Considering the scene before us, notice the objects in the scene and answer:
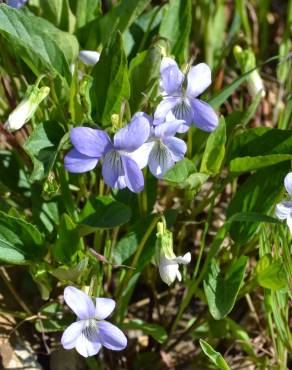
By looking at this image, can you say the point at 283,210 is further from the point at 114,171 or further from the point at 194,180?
the point at 114,171

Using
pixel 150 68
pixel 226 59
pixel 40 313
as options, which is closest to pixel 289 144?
pixel 150 68

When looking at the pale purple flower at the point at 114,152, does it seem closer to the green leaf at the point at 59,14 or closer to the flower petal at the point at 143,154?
the flower petal at the point at 143,154

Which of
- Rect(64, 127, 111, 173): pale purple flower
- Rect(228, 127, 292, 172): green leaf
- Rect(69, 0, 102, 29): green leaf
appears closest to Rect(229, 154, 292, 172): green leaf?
Rect(228, 127, 292, 172): green leaf

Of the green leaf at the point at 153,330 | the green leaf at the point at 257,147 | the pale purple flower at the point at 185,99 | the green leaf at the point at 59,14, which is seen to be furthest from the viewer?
the green leaf at the point at 59,14

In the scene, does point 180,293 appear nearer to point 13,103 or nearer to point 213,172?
point 213,172

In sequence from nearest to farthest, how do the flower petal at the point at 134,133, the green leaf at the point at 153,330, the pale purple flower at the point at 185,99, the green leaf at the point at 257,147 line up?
1. the flower petal at the point at 134,133
2. the pale purple flower at the point at 185,99
3. the green leaf at the point at 257,147
4. the green leaf at the point at 153,330

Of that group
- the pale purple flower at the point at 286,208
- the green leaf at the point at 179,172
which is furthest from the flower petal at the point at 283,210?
the green leaf at the point at 179,172

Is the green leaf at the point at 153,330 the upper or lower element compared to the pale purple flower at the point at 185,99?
lower
